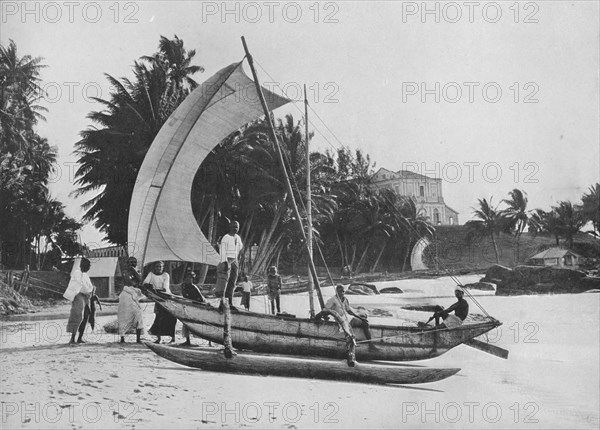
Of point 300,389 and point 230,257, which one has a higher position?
point 230,257

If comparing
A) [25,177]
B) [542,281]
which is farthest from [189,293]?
[542,281]

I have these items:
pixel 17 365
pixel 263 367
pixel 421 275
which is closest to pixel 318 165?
pixel 421 275

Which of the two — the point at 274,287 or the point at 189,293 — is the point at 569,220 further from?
the point at 189,293

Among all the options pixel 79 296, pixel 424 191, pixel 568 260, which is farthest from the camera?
pixel 568 260

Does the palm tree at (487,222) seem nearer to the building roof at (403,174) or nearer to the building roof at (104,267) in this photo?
the building roof at (403,174)

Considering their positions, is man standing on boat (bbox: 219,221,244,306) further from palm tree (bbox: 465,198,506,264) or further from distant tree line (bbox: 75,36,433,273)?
palm tree (bbox: 465,198,506,264)

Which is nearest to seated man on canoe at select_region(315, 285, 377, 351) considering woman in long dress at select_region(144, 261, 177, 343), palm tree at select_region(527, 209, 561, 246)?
woman in long dress at select_region(144, 261, 177, 343)

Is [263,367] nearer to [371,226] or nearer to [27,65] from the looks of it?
[371,226]
